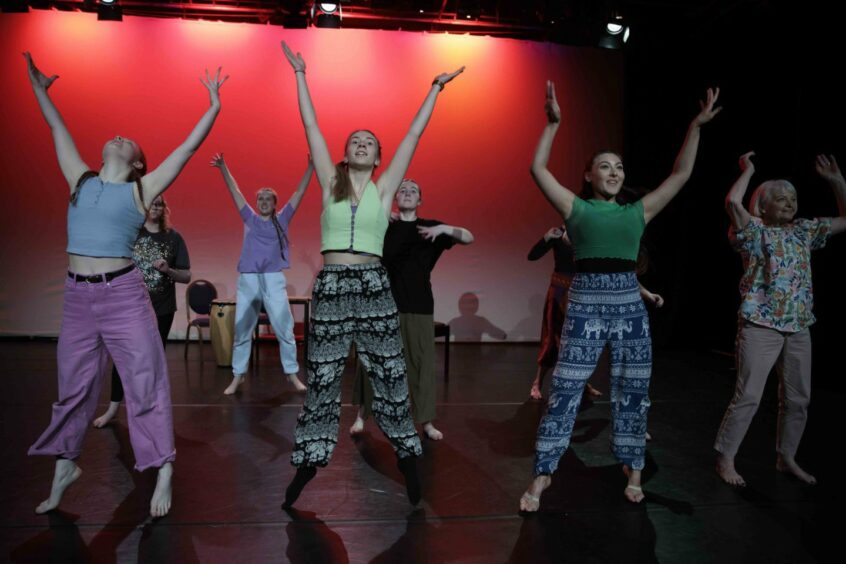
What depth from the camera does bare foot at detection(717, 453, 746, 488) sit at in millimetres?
3164

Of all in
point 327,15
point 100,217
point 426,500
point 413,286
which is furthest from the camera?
point 327,15

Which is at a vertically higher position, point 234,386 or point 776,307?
point 776,307

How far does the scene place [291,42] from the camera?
7.96 m

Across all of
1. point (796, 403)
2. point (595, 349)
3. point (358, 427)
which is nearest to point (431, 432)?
point (358, 427)

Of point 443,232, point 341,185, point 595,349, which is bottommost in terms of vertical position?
point 595,349

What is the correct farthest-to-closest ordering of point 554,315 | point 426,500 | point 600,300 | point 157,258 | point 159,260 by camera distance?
point 554,315
point 157,258
point 159,260
point 426,500
point 600,300

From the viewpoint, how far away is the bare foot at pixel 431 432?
12.7 feet

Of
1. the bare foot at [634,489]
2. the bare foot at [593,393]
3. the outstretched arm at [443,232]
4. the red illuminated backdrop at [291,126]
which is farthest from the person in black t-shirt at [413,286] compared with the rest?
the red illuminated backdrop at [291,126]

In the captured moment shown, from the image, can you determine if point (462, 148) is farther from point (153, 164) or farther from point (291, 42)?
point (153, 164)

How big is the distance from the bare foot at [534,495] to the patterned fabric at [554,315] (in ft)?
7.18

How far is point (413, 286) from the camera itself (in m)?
3.77

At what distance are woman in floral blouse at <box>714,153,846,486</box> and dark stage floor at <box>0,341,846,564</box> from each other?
286mm

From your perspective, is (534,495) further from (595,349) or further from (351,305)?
(351,305)

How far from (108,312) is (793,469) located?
10.9 feet
